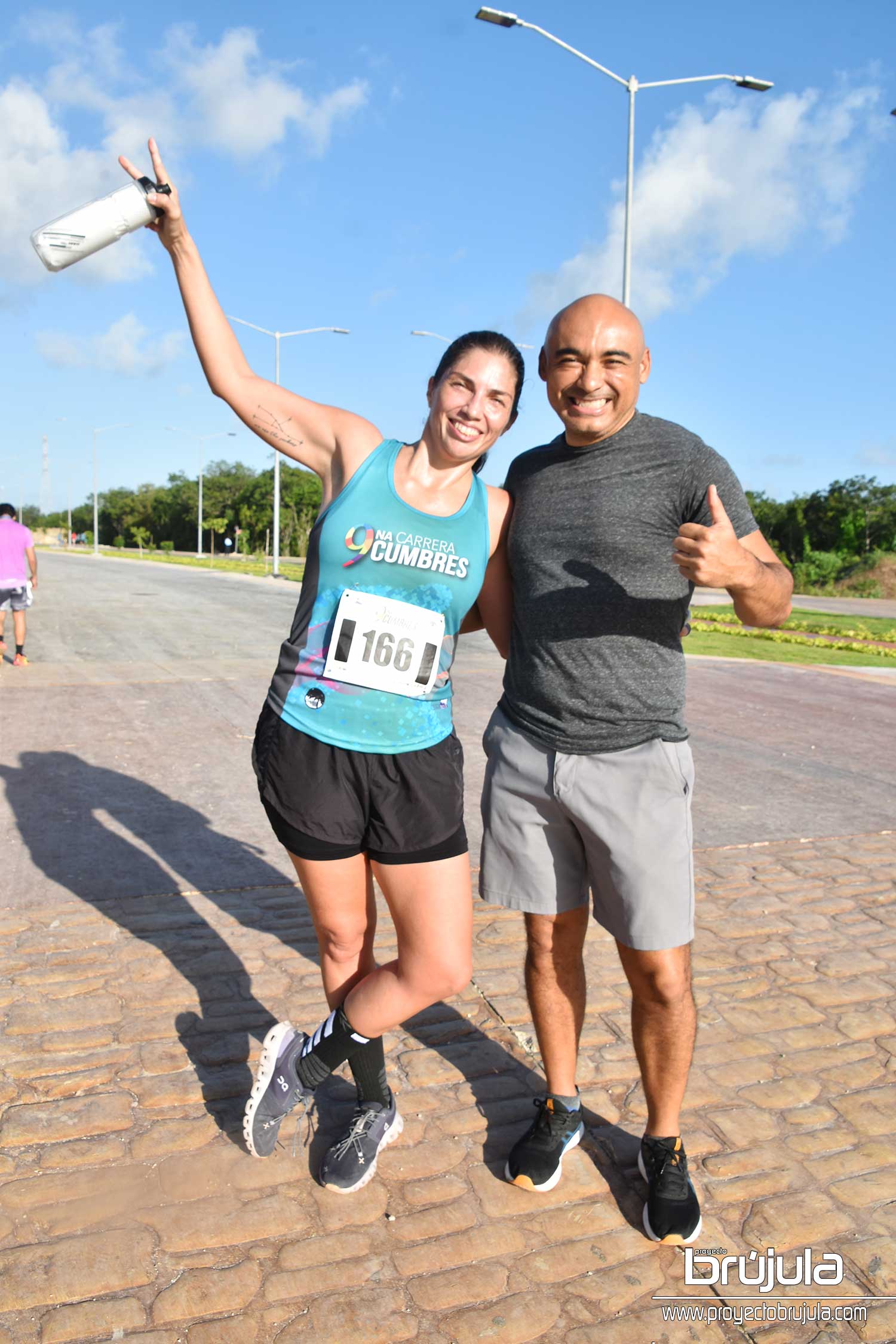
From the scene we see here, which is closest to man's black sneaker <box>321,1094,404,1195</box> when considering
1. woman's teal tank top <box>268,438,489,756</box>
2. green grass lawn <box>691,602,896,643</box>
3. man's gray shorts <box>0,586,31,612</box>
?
woman's teal tank top <box>268,438,489,756</box>

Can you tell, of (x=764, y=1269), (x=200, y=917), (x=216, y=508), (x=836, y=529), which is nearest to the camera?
(x=764, y=1269)

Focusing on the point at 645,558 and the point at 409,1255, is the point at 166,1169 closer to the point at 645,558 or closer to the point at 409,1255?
the point at 409,1255

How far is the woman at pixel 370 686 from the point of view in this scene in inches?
99.3

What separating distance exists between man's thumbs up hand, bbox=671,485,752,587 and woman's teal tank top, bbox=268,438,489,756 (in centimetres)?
55

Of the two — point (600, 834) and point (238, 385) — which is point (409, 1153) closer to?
point (600, 834)

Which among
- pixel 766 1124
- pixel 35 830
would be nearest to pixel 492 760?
pixel 766 1124

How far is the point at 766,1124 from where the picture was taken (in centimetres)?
300

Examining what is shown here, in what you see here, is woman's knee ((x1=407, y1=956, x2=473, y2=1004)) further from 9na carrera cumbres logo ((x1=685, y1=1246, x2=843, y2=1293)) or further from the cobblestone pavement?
9na carrera cumbres logo ((x1=685, y1=1246, x2=843, y2=1293))

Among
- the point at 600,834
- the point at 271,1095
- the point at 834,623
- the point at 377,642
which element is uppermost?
the point at 377,642

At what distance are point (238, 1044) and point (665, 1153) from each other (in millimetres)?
1441

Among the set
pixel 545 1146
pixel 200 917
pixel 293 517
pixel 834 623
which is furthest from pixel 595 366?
pixel 293 517

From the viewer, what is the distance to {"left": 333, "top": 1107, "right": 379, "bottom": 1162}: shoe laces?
2691 mm

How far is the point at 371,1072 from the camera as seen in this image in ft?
9.15

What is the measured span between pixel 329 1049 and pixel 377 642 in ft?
3.68
